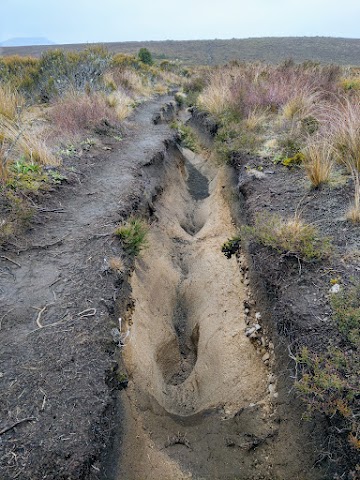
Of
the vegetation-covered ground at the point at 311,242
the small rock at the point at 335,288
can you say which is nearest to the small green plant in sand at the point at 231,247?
the vegetation-covered ground at the point at 311,242

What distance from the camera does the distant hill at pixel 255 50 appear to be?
50938mm

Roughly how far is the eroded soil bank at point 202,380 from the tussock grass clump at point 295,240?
89cm

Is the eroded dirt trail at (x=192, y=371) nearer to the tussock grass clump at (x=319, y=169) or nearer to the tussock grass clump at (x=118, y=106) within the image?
the tussock grass clump at (x=319, y=169)

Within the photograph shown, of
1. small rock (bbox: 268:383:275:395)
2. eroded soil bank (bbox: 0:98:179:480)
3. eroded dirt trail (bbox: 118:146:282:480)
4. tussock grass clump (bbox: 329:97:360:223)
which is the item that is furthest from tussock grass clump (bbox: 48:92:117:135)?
small rock (bbox: 268:383:275:395)

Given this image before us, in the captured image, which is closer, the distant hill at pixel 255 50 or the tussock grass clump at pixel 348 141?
the tussock grass clump at pixel 348 141

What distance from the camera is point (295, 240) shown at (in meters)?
3.98

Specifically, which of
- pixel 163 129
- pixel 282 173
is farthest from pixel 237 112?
pixel 282 173

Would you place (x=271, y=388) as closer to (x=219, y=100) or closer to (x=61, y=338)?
(x=61, y=338)

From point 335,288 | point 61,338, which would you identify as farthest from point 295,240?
point 61,338

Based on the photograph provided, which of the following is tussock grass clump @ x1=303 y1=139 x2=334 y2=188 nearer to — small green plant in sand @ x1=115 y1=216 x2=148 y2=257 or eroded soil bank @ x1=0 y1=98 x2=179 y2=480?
small green plant in sand @ x1=115 y1=216 x2=148 y2=257

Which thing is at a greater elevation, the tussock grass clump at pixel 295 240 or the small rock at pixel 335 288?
the tussock grass clump at pixel 295 240

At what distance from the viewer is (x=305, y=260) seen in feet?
12.5

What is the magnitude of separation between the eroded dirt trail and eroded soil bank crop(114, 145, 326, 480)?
10 mm

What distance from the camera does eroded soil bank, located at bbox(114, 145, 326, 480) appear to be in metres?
3.06
